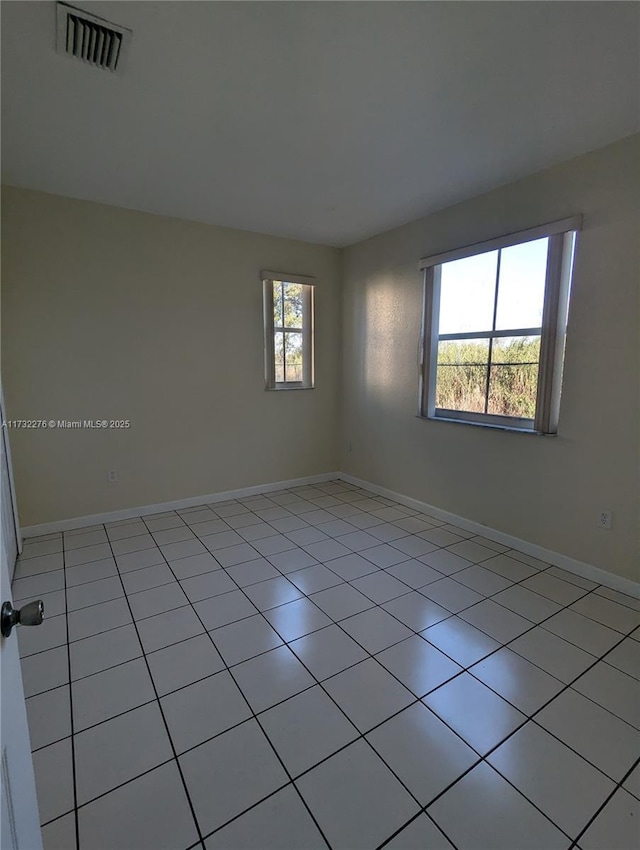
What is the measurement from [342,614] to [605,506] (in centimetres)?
172

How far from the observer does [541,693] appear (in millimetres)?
1618

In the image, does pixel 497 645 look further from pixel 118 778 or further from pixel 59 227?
pixel 59 227

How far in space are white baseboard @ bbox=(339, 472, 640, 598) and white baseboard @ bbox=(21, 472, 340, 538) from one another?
1.03 metres

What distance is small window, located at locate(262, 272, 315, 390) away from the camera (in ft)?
13.0

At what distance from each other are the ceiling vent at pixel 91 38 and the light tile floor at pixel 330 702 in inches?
101

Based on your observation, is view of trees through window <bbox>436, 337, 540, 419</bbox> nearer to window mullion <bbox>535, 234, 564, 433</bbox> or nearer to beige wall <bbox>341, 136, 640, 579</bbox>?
window mullion <bbox>535, 234, 564, 433</bbox>

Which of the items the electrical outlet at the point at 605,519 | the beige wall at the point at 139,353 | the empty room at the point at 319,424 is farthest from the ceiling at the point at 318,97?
the electrical outlet at the point at 605,519

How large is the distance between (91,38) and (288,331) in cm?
271

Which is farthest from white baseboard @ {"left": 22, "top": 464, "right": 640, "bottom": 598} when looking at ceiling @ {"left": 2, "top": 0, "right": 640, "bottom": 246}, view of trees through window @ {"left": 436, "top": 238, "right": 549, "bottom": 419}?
ceiling @ {"left": 2, "top": 0, "right": 640, "bottom": 246}

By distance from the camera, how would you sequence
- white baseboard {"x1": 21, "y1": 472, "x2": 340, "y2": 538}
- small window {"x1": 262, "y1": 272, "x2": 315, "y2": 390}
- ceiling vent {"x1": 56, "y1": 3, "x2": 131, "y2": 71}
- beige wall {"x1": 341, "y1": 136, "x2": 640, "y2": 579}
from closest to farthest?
ceiling vent {"x1": 56, "y1": 3, "x2": 131, "y2": 71}, beige wall {"x1": 341, "y1": 136, "x2": 640, "y2": 579}, white baseboard {"x1": 21, "y1": 472, "x2": 340, "y2": 538}, small window {"x1": 262, "y1": 272, "x2": 315, "y2": 390}

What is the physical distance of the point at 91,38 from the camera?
5.02 ft

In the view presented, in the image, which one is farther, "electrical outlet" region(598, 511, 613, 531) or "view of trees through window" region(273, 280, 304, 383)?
"view of trees through window" region(273, 280, 304, 383)

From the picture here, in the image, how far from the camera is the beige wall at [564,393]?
2.26m

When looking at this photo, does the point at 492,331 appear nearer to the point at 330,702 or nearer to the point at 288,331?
the point at 288,331
